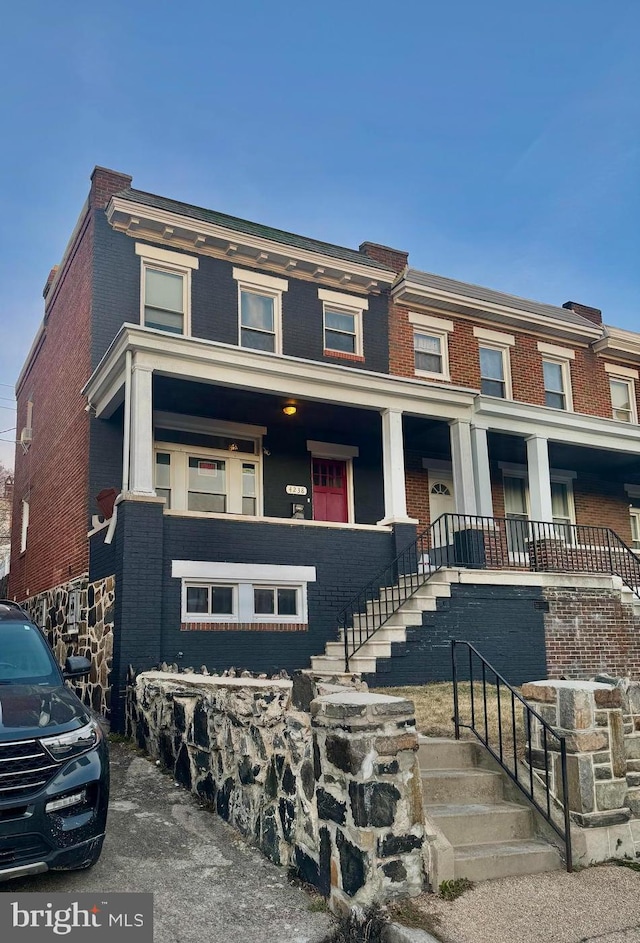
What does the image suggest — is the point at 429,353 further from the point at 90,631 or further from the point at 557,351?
the point at 90,631

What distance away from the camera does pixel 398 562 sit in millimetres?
13664

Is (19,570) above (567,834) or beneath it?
above

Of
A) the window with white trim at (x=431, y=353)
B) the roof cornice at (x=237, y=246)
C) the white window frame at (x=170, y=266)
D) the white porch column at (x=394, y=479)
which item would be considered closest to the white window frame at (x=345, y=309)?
the roof cornice at (x=237, y=246)

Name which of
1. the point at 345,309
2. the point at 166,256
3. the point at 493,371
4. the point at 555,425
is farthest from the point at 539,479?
the point at 166,256

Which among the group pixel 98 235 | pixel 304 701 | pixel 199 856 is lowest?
A: pixel 199 856

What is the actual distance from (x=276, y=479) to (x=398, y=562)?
10.4 feet

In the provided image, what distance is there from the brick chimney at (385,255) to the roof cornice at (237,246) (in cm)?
124

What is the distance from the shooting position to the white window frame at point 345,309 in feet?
52.2

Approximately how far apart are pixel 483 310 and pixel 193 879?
1457 centimetres

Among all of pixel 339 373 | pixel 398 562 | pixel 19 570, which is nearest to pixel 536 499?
pixel 398 562

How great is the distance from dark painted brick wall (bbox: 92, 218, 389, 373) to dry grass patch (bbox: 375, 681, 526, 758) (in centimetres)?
722

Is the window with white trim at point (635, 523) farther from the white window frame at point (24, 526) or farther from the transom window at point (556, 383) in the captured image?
the white window frame at point (24, 526)

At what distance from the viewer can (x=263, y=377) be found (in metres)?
13.0

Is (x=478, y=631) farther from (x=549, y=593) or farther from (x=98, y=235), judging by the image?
(x=98, y=235)
